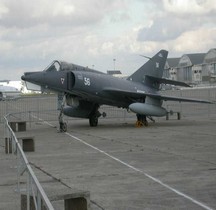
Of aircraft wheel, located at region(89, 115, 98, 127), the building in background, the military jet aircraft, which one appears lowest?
aircraft wheel, located at region(89, 115, 98, 127)

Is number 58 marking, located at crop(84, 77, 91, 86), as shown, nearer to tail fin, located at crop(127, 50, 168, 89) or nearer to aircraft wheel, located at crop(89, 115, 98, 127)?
aircraft wheel, located at crop(89, 115, 98, 127)

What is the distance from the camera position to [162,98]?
2264 centimetres

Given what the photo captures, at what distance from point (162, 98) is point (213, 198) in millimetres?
15704

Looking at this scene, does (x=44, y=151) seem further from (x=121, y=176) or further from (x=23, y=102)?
(x=23, y=102)

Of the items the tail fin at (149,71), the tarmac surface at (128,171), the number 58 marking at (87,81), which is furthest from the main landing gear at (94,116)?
the tarmac surface at (128,171)

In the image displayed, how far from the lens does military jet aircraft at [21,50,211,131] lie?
2061cm

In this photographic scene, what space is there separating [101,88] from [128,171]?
12270 mm

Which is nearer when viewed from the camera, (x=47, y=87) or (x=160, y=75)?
(x=47, y=87)

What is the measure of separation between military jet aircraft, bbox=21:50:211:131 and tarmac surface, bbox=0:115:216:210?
475cm

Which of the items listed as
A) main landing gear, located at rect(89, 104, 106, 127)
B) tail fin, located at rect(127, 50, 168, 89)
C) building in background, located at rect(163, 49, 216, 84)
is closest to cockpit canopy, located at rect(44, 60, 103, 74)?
main landing gear, located at rect(89, 104, 106, 127)

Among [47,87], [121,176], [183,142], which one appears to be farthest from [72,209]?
[47,87]

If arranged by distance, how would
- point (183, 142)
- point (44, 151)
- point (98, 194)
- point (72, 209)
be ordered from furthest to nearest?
point (183, 142) → point (44, 151) → point (98, 194) → point (72, 209)

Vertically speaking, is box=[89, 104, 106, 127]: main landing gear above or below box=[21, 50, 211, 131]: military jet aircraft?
below

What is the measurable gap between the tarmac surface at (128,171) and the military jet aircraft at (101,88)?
4.75 m
